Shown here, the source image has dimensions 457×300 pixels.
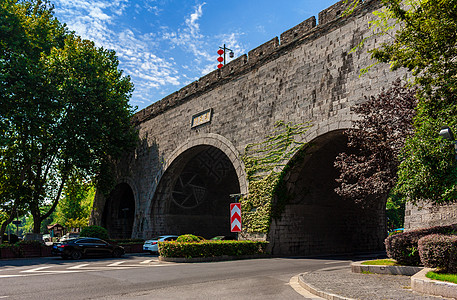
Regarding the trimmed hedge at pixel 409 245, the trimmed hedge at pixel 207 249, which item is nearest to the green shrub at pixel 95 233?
the trimmed hedge at pixel 207 249

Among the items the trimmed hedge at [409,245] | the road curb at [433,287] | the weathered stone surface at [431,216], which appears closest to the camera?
the road curb at [433,287]

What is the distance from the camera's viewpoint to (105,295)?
7461 mm

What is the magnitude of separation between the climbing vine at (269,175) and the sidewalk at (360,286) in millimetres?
8215

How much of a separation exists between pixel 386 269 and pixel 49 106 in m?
21.7

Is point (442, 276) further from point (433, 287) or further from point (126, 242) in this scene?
point (126, 242)

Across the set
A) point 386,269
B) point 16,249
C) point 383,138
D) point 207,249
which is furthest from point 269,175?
point 16,249

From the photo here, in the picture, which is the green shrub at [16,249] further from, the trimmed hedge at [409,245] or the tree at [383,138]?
the trimmed hedge at [409,245]

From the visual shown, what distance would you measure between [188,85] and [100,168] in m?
9.06

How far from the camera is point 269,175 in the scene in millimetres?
18531

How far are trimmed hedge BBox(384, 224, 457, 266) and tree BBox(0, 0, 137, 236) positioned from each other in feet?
66.4

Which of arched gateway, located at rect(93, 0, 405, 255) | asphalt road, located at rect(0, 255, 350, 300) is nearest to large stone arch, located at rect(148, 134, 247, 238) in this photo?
arched gateway, located at rect(93, 0, 405, 255)

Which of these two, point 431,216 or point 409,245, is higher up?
point 431,216

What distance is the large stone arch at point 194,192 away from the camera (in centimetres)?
2656

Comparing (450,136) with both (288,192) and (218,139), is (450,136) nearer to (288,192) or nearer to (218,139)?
(288,192)
